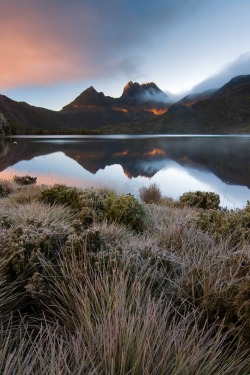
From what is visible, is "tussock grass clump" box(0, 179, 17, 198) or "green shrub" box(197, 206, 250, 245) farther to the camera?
"tussock grass clump" box(0, 179, 17, 198)

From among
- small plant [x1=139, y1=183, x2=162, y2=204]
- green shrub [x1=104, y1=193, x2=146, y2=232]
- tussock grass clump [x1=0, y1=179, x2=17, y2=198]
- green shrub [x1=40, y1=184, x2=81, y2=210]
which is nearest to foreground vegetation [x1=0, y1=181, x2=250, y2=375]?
green shrub [x1=104, y1=193, x2=146, y2=232]

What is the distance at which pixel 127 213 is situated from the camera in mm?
6336

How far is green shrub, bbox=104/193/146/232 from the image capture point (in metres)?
6.33

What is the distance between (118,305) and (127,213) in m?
3.93

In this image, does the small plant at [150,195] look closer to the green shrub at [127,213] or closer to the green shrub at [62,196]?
the green shrub at [62,196]

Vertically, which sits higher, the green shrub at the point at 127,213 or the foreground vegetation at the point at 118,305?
the foreground vegetation at the point at 118,305

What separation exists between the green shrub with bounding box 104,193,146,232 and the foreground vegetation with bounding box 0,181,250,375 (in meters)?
1.22

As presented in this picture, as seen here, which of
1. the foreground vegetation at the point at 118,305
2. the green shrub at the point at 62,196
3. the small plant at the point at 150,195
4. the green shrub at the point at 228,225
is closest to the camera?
the foreground vegetation at the point at 118,305

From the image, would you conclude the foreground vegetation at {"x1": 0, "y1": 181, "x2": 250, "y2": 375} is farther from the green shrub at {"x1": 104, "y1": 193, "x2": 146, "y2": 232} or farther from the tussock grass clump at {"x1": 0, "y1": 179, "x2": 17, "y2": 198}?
the tussock grass clump at {"x1": 0, "y1": 179, "x2": 17, "y2": 198}

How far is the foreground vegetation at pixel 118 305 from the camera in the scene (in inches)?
79.9

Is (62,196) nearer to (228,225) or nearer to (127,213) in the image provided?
(127,213)

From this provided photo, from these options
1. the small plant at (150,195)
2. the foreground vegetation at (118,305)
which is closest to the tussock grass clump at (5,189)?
the small plant at (150,195)

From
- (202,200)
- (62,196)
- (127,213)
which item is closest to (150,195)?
(202,200)

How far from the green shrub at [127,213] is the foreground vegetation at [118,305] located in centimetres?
122
